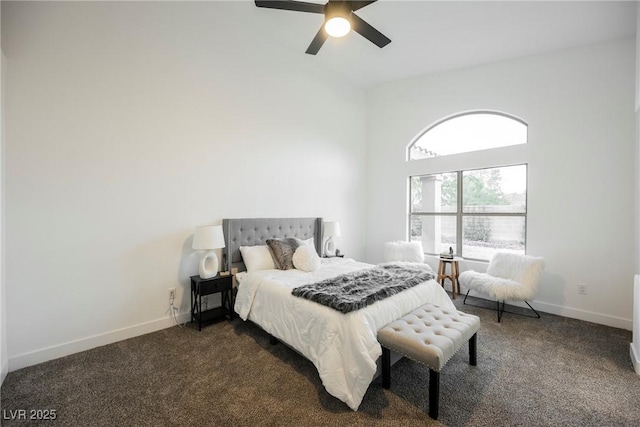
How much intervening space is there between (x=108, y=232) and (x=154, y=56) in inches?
77.4

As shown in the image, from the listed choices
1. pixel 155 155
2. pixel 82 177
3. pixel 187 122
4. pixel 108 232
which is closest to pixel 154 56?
pixel 187 122

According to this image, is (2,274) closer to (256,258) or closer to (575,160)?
(256,258)

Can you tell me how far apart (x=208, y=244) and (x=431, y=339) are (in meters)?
2.35

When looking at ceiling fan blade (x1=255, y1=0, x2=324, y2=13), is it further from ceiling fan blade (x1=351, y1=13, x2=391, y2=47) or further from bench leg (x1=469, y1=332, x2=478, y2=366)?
bench leg (x1=469, y1=332, x2=478, y2=366)

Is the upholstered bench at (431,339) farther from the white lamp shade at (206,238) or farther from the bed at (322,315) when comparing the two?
the white lamp shade at (206,238)

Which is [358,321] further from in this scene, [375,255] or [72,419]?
[375,255]

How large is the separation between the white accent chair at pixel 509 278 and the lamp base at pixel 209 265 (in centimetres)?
326

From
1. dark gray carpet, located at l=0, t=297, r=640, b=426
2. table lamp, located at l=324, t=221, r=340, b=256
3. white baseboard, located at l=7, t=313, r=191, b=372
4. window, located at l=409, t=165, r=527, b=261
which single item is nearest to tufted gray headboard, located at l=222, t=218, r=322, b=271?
table lamp, located at l=324, t=221, r=340, b=256

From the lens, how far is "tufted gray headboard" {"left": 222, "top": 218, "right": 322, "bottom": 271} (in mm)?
Answer: 3357

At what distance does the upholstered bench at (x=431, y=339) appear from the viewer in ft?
5.58

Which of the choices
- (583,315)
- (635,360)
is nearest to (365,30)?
(635,360)

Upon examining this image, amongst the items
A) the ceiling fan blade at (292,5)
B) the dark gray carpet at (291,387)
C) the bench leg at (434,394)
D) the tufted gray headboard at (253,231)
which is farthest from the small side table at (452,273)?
the ceiling fan blade at (292,5)

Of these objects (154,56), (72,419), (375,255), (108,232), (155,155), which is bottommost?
(72,419)

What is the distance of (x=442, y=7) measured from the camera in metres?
2.95
